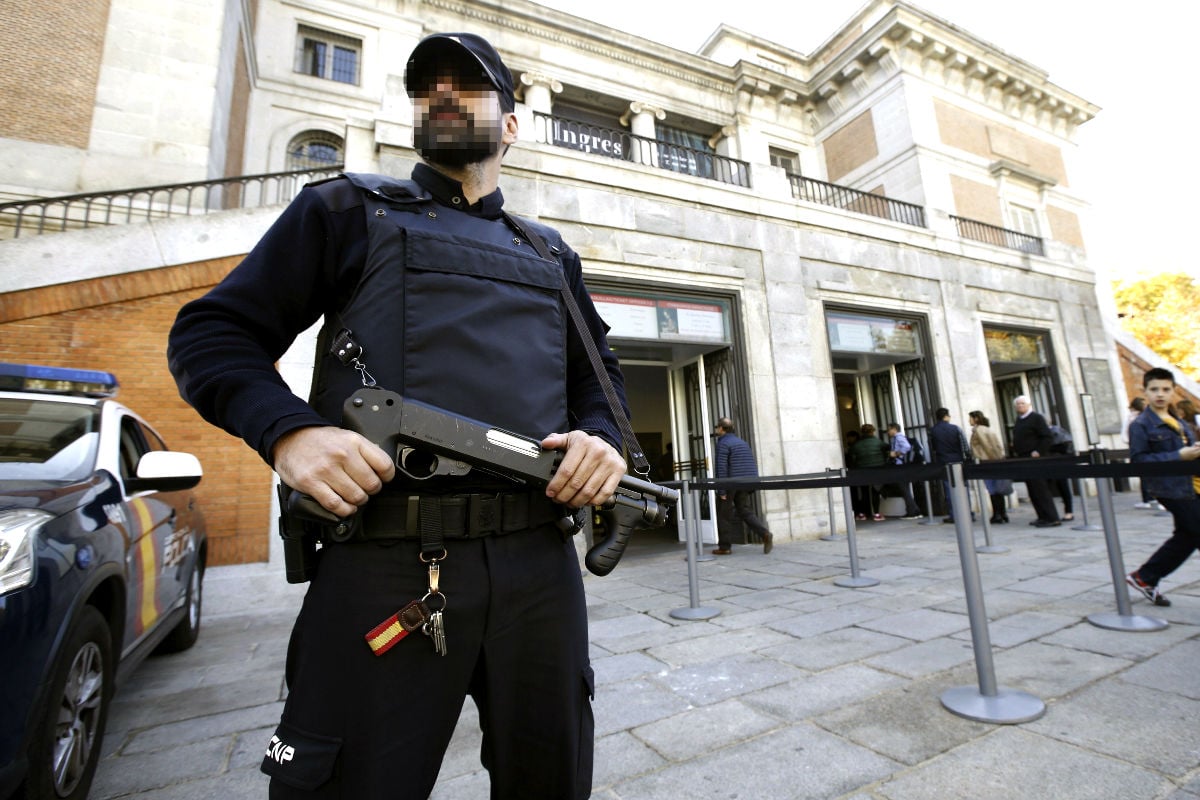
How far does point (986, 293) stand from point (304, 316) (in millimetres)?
14338

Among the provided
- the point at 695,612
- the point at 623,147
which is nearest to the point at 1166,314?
the point at 623,147

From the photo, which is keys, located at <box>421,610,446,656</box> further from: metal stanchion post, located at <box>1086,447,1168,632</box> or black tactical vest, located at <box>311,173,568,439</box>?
metal stanchion post, located at <box>1086,447,1168,632</box>

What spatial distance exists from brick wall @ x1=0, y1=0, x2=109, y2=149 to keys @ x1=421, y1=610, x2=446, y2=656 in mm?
13564

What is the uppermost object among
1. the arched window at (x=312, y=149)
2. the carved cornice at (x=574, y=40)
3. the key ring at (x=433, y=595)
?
the carved cornice at (x=574, y=40)

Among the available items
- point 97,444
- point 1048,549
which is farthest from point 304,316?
point 1048,549

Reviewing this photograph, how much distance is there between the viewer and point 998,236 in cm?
1367

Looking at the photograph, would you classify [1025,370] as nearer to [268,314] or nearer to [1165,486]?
[1165,486]

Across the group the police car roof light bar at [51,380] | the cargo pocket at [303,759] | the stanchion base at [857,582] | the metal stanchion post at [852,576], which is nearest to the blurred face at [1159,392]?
the metal stanchion post at [852,576]

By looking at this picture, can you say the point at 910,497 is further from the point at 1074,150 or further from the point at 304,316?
the point at 1074,150

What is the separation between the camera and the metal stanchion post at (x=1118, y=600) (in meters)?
3.47

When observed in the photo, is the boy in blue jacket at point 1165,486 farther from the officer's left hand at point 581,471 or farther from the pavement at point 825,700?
the officer's left hand at point 581,471

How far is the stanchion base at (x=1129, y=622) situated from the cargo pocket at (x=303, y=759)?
4.66 metres

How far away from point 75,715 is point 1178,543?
642 centimetres

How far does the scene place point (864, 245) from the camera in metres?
10.4
